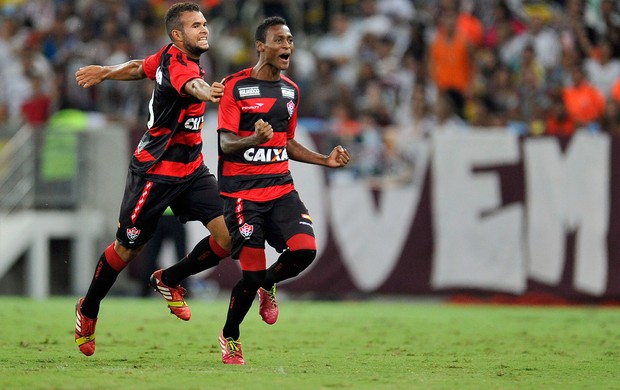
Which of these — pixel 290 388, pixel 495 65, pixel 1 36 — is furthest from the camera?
pixel 1 36

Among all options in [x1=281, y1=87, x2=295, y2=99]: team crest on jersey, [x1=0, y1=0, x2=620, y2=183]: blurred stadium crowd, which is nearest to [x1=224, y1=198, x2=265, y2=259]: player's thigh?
[x1=281, y1=87, x2=295, y2=99]: team crest on jersey

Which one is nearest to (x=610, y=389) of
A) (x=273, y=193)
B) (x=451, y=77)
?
(x=273, y=193)

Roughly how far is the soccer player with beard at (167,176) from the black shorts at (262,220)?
55 centimetres

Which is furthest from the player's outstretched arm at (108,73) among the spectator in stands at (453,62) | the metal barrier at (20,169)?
the spectator in stands at (453,62)

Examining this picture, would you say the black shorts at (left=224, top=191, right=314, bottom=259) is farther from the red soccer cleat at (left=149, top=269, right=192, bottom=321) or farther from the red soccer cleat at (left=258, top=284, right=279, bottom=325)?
the red soccer cleat at (left=149, top=269, right=192, bottom=321)

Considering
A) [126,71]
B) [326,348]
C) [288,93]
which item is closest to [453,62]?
[326,348]

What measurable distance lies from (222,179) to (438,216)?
7.77 meters

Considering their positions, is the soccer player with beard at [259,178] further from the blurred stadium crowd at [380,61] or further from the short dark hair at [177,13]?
the blurred stadium crowd at [380,61]

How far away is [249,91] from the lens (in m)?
8.95

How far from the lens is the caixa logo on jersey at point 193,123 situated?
367 inches

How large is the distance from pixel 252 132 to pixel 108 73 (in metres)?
1.37

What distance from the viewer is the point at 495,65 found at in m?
18.2

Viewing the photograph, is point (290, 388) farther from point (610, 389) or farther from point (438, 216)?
point (438, 216)

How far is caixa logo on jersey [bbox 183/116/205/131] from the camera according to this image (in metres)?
9.33
